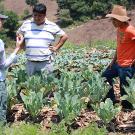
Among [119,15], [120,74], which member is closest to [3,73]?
[120,74]

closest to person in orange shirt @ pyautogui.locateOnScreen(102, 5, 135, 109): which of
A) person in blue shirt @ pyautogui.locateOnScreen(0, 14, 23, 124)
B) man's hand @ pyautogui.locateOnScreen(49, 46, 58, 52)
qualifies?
man's hand @ pyautogui.locateOnScreen(49, 46, 58, 52)

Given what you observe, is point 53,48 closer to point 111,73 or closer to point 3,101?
point 111,73

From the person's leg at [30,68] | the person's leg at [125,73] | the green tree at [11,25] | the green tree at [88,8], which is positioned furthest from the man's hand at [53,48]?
the green tree at [88,8]

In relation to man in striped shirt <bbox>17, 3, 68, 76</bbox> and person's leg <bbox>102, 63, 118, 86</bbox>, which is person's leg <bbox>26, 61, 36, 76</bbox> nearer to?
man in striped shirt <bbox>17, 3, 68, 76</bbox>

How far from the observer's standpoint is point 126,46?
602 centimetres

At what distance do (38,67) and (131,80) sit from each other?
146 cm

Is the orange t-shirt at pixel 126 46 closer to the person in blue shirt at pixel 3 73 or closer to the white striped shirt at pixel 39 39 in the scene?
the white striped shirt at pixel 39 39

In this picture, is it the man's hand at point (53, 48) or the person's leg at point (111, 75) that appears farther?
the man's hand at point (53, 48)

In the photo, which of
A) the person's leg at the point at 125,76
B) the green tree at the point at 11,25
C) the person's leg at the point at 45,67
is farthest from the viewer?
the green tree at the point at 11,25

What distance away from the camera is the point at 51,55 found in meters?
6.64

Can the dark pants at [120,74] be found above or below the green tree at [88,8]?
below

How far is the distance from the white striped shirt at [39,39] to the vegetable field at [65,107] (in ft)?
0.93

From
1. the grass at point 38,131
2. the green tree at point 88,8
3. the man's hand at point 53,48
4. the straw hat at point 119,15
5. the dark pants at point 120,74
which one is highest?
the green tree at point 88,8

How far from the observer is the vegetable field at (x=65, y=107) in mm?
5285
